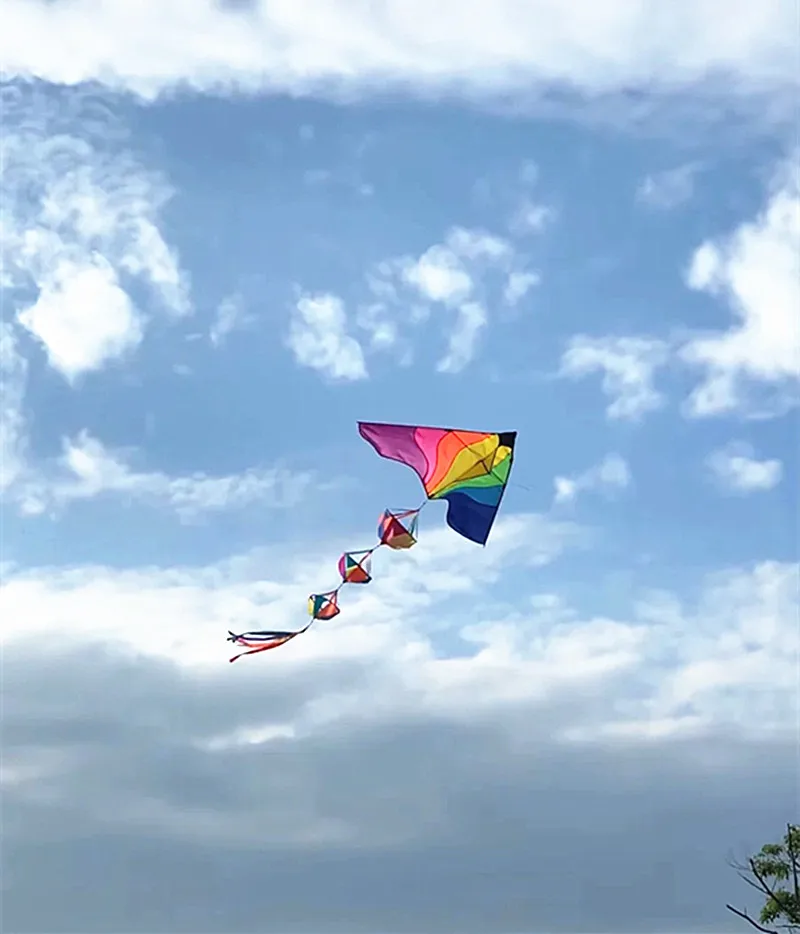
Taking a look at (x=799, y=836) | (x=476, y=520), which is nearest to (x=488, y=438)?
(x=476, y=520)

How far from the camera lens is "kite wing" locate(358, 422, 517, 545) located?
21953 millimetres

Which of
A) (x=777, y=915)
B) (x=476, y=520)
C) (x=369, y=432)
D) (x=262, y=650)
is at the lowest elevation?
(x=777, y=915)

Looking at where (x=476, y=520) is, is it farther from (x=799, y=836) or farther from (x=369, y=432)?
(x=799, y=836)

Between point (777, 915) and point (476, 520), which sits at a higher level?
point (476, 520)

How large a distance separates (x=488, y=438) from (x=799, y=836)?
1546cm

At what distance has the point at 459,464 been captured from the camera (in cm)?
2227

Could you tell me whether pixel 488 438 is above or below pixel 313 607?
above

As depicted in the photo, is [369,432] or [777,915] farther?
[777,915]

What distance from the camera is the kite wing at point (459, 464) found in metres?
22.0

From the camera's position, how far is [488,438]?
71.7 ft

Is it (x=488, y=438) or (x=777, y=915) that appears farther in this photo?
(x=777, y=915)

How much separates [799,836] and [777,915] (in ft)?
6.06

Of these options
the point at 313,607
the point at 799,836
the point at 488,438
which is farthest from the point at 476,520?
the point at 799,836

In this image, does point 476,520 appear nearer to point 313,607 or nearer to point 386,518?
point 386,518
